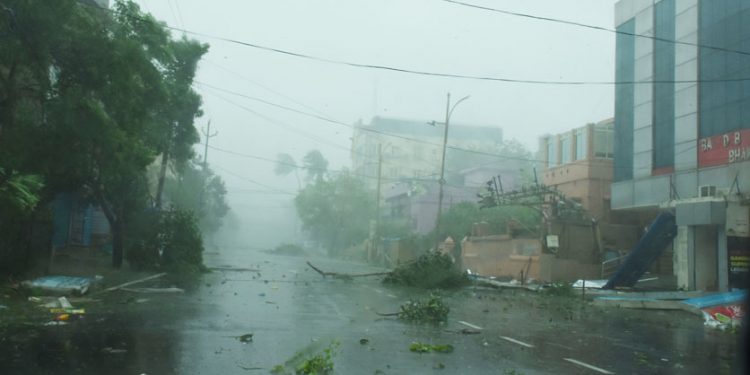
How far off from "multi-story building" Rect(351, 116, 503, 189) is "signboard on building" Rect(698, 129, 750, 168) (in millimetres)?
62662

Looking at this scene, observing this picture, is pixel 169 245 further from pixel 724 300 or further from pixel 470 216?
pixel 470 216

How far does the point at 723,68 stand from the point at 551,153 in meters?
18.2

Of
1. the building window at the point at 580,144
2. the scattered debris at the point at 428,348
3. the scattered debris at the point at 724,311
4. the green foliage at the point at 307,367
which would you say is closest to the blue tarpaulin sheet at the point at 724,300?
the scattered debris at the point at 724,311

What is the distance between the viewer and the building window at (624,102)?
33875 mm

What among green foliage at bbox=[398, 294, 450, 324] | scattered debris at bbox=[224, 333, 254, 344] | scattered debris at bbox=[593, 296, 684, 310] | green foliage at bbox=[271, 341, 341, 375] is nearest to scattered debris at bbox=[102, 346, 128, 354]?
scattered debris at bbox=[224, 333, 254, 344]

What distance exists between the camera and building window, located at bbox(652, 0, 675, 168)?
30484 millimetres

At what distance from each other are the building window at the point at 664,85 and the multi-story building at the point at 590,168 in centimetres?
691

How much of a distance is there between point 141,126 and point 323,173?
76.1 meters

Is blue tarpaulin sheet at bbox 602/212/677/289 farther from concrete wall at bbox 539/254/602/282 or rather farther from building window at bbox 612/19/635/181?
building window at bbox 612/19/635/181

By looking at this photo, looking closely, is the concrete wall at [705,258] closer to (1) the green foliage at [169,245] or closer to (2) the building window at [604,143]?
(2) the building window at [604,143]

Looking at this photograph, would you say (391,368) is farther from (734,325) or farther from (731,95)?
(731,95)

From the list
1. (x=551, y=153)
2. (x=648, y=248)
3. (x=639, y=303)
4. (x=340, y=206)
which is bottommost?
(x=639, y=303)

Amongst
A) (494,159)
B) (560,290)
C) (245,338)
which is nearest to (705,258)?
(560,290)

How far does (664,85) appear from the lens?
3119 centimetres
